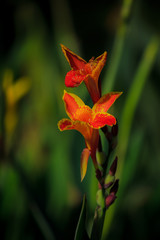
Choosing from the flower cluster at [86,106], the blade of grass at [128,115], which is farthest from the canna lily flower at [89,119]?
the blade of grass at [128,115]

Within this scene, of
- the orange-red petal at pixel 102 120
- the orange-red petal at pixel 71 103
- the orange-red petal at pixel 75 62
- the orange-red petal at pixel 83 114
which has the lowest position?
the orange-red petal at pixel 102 120

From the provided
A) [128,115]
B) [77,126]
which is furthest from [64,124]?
[128,115]

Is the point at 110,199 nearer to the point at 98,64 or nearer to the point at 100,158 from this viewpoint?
the point at 100,158

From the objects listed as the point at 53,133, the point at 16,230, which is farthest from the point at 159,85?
the point at 16,230

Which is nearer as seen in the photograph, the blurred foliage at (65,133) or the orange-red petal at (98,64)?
the orange-red petal at (98,64)

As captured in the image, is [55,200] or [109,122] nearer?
[109,122]

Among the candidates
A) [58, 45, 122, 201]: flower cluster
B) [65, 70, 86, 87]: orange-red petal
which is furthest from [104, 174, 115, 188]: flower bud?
[65, 70, 86, 87]: orange-red petal

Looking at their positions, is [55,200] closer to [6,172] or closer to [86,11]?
[6,172]

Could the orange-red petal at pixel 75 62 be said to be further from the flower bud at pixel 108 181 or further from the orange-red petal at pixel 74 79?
the flower bud at pixel 108 181
